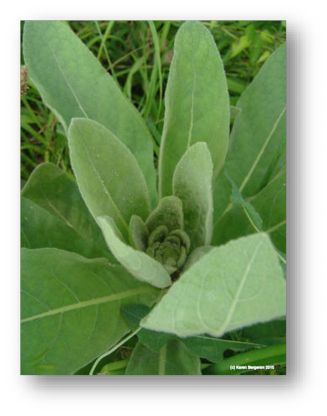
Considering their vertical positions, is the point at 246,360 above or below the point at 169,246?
below

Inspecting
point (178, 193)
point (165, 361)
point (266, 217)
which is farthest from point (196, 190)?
point (165, 361)

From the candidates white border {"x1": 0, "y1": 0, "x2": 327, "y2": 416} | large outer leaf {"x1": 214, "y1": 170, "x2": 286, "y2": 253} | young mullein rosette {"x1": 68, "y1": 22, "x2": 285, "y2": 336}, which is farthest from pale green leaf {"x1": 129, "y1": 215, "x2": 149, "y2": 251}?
white border {"x1": 0, "y1": 0, "x2": 327, "y2": 416}

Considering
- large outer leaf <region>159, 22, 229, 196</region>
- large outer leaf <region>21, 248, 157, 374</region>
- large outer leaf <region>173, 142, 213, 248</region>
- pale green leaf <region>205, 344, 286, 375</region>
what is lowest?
pale green leaf <region>205, 344, 286, 375</region>

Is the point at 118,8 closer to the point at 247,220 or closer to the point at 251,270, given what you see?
the point at 247,220

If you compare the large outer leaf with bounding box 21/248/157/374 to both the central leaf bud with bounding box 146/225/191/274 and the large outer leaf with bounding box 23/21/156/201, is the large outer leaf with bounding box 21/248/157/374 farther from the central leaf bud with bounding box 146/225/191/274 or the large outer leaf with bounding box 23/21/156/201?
the large outer leaf with bounding box 23/21/156/201

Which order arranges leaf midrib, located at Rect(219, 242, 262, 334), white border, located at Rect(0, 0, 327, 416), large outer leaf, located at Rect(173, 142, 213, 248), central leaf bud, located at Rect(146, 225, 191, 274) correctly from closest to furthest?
leaf midrib, located at Rect(219, 242, 262, 334), large outer leaf, located at Rect(173, 142, 213, 248), central leaf bud, located at Rect(146, 225, 191, 274), white border, located at Rect(0, 0, 327, 416)

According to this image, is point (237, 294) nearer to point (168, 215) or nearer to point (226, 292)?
point (226, 292)

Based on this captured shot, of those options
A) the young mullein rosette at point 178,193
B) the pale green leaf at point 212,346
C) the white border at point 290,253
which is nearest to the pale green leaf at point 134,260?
the young mullein rosette at point 178,193
